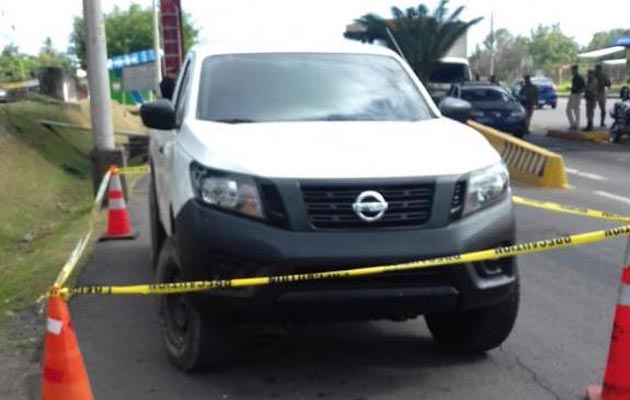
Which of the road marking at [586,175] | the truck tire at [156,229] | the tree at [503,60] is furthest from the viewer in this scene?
the tree at [503,60]

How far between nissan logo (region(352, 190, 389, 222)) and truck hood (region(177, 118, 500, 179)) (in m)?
0.10

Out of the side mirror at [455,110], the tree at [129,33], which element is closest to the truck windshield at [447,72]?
the side mirror at [455,110]

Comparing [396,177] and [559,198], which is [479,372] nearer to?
[396,177]

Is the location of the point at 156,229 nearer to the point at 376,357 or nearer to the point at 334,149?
the point at 376,357

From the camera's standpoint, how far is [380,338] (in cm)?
617

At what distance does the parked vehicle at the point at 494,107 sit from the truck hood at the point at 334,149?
19.1m

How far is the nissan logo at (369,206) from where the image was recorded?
15.9ft

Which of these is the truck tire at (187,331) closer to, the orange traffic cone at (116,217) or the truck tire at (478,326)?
the truck tire at (478,326)

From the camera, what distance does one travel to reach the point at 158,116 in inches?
233

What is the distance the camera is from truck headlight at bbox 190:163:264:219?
4832mm

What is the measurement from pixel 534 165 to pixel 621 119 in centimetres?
856

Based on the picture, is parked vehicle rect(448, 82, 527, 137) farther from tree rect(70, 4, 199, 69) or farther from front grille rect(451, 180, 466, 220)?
tree rect(70, 4, 199, 69)

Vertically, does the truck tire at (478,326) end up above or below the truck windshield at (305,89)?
below

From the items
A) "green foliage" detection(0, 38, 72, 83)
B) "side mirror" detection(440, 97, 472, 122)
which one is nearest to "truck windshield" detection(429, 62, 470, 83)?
"green foliage" detection(0, 38, 72, 83)
